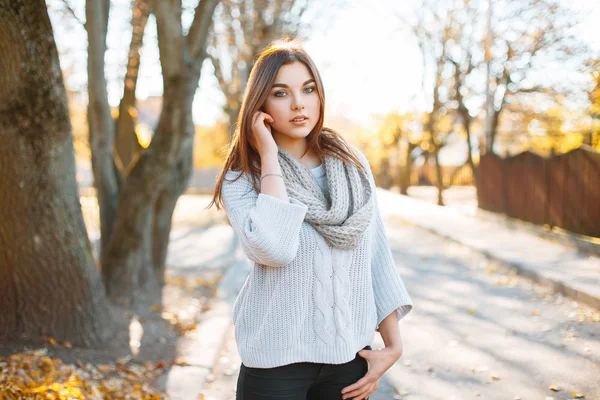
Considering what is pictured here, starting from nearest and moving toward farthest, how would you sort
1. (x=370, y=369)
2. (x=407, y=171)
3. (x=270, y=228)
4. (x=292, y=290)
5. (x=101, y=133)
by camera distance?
(x=270, y=228) → (x=292, y=290) → (x=370, y=369) → (x=101, y=133) → (x=407, y=171)

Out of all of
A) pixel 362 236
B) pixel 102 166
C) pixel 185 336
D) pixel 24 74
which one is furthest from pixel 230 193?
pixel 102 166

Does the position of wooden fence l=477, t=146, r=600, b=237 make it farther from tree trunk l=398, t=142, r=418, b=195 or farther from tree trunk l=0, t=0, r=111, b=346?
tree trunk l=398, t=142, r=418, b=195

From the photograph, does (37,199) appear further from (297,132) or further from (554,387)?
(554,387)

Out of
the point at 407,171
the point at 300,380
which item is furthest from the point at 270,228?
the point at 407,171

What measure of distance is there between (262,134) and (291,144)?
0.62ft

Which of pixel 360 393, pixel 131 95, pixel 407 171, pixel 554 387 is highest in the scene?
pixel 131 95

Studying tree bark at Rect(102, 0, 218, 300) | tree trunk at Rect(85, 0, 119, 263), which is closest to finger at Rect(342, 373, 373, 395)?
tree bark at Rect(102, 0, 218, 300)

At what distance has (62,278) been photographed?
16.1 ft

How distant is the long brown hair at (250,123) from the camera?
2.24m

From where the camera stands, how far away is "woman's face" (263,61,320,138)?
2.24 metres

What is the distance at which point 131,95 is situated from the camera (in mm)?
10109

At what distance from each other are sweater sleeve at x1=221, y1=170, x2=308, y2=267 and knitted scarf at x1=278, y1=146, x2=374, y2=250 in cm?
8

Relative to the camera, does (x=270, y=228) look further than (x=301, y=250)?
No

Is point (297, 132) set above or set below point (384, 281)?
above
